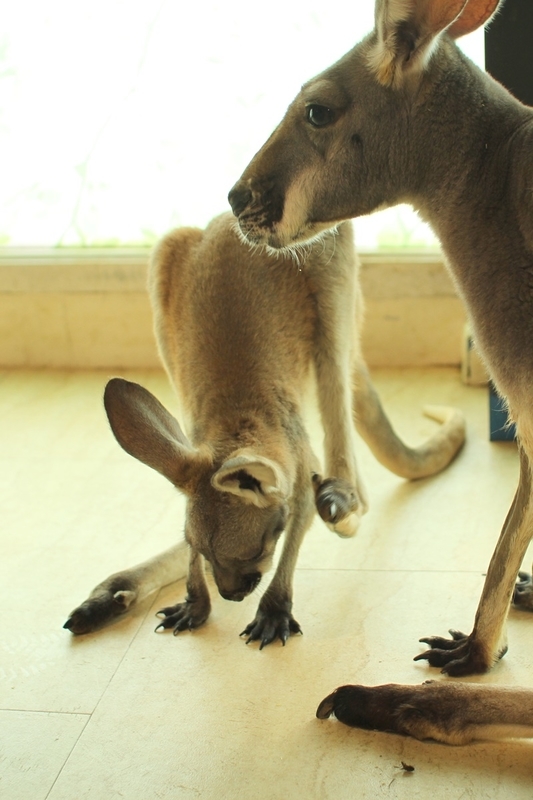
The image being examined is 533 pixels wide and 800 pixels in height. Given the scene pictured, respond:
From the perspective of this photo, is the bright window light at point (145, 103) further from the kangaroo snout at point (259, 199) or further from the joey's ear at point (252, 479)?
the joey's ear at point (252, 479)

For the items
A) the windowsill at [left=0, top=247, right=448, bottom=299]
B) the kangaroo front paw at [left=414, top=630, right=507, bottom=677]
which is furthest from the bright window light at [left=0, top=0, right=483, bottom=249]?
the kangaroo front paw at [left=414, top=630, right=507, bottom=677]

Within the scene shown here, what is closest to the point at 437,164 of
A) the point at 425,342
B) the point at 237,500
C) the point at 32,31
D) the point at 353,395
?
the point at 237,500

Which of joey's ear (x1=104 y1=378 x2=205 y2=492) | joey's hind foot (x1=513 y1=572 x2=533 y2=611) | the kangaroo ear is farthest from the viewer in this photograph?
joey's hind foot (x1=513 y1=572 x2=533 y2=611)

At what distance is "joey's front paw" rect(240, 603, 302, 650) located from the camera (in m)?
2.84

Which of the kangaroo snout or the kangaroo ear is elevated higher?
the kangaroo ear

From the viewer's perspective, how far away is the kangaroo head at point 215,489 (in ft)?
8.22

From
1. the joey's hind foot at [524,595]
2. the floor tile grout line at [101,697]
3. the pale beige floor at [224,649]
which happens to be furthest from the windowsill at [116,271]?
the floor tile grout line at [101,697]

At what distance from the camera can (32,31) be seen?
4.51 metres

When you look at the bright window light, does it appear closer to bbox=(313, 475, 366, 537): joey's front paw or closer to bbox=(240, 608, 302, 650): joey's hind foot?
bbox=(313, 475, 366, 537): joey's front paw

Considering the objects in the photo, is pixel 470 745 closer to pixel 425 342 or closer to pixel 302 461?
pixel 302 461

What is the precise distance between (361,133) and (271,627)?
1.46 meters

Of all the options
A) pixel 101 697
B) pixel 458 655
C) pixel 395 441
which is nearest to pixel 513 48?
pixel 395 441

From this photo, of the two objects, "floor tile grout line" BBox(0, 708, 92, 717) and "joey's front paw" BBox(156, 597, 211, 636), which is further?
"joey's front paw" BBox(156, 597, 211, 636)

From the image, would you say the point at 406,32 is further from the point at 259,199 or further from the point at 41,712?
the point at 41,712
